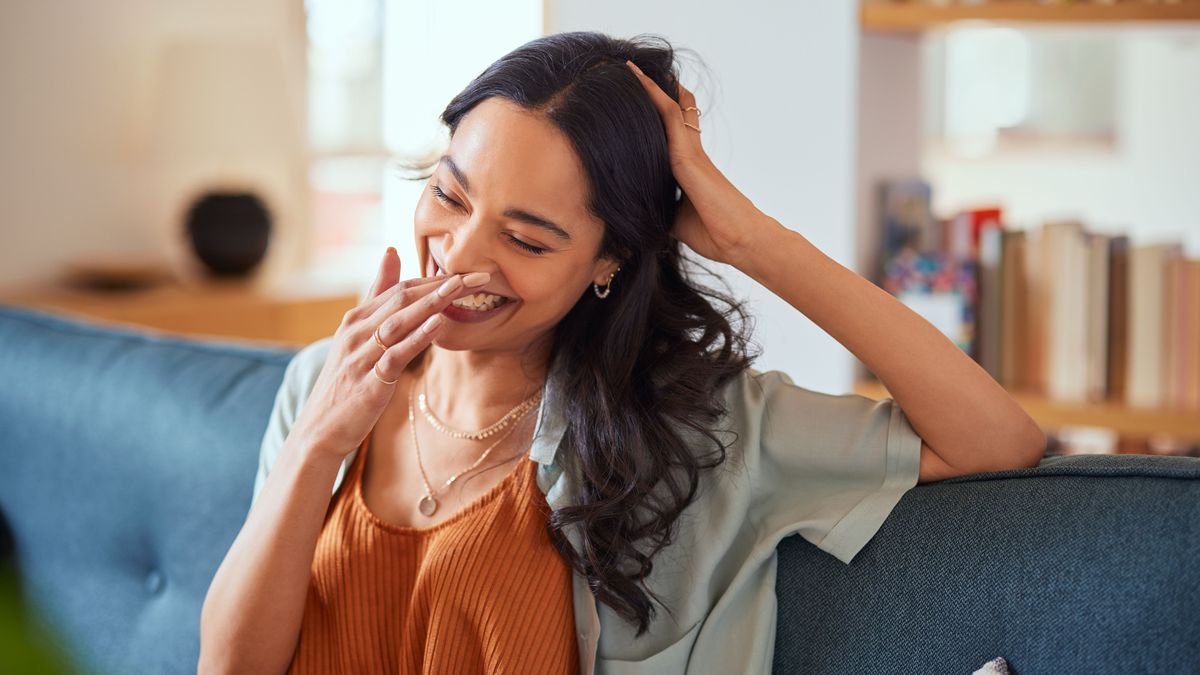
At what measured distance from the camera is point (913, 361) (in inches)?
49.4

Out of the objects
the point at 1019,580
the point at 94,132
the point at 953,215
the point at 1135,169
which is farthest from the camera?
the point at 1135,169

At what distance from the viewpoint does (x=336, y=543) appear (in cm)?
142

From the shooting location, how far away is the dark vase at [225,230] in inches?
148

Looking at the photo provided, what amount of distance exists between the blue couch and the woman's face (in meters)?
0.39

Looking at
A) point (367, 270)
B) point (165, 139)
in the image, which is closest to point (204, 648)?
point (165, 139)

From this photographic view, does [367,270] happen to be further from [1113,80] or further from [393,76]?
[1113,80]

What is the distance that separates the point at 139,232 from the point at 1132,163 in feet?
13.4

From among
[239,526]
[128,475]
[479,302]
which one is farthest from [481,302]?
[128,475]

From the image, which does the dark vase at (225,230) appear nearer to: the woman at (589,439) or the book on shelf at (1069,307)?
the book on shelf at (1069,307)

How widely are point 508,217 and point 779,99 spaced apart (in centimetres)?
81

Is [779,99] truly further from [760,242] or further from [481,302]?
[481,302]

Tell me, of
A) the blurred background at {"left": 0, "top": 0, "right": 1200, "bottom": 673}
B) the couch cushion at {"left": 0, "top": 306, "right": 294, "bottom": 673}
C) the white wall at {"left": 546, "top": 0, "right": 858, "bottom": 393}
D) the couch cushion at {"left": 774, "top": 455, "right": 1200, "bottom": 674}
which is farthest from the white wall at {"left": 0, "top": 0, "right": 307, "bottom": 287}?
the couch cushion at {"left": 774, "top": 455, "right": 1200, "bottom": 674}

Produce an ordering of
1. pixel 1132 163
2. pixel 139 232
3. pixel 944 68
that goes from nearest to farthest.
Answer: pixel 139 232 → pixel 1132 163 → pixel 944 68

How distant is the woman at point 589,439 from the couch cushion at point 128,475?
Answer: 0.87 ft
